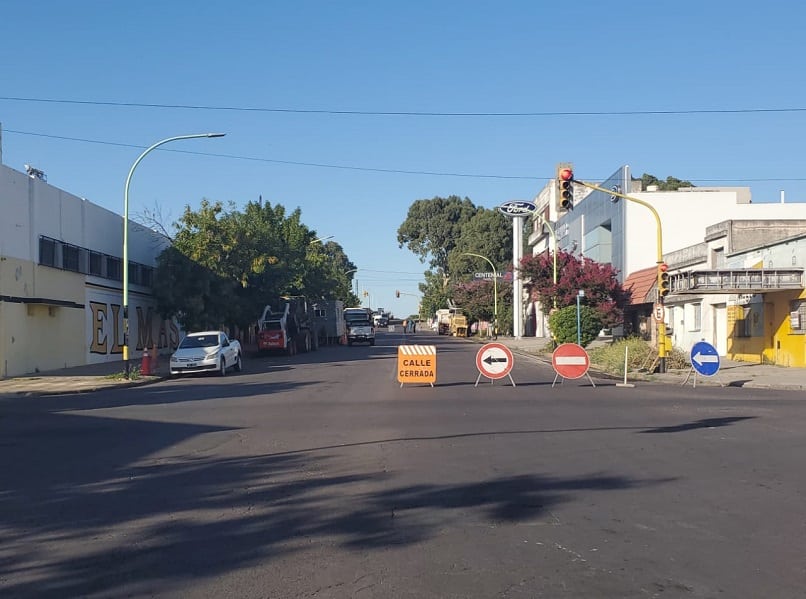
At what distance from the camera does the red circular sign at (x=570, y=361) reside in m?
23.1

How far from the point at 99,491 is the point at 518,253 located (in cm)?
6178

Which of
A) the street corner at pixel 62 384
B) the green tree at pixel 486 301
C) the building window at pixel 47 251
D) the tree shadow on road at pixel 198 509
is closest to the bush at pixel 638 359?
the street corner at pixel 62 384

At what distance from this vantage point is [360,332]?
6197 centimetres

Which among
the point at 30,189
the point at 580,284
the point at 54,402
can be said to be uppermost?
the point at 30,189

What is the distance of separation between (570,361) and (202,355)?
13.8 m

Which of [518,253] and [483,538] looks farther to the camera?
[518,253]

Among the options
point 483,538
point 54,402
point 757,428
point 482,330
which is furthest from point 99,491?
point 482,330

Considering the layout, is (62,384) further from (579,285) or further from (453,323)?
(453,323)

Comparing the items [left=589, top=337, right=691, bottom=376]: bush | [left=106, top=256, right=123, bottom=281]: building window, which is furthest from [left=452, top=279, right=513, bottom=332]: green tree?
[left=589, top=337, right=691, bottom=376]: bush

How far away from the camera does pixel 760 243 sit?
119 feet

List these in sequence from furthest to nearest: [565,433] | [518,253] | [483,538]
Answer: [518,253], [565,433], [483,538]

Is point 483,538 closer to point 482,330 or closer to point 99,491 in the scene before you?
point 99,491

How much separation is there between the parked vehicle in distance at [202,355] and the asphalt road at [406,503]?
40.7 feet

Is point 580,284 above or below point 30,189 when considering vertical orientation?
below
